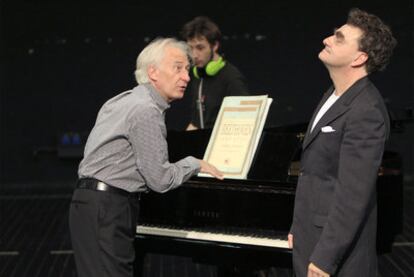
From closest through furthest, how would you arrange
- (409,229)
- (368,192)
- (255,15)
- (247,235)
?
(368,192), (247,235), (409,229), (255,15)

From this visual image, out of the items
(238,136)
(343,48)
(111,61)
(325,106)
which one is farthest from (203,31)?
(111,61)

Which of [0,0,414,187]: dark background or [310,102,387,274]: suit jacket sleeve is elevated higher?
[310,102,387,274]: suit jacket sleeve

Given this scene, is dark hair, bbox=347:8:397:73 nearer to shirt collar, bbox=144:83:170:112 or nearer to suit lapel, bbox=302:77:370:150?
suit lapel, bbox=302:77:370:150

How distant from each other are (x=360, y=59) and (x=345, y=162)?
1.14 ft

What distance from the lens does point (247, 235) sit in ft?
11.0

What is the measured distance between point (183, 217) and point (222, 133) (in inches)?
17.6

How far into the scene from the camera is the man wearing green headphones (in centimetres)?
516

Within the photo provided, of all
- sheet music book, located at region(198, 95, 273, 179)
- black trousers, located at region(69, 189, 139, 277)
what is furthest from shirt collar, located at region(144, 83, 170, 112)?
sheet music book, located at region(198, 95, 273, 179)

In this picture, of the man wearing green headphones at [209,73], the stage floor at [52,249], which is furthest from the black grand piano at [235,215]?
the man wearing green headphones at [209,73]

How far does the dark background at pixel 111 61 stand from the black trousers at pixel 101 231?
6.37 m

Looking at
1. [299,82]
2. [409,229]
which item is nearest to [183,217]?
[409,229]

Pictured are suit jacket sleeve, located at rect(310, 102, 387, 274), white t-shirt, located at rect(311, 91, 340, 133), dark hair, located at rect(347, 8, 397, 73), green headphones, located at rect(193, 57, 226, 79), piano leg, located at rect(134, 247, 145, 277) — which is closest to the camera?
suit jacket sleeve, located at rect(310, 102, 387, 274)

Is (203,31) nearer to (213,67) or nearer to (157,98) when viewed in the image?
(213,67)

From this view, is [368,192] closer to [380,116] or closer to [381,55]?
[380,116]
